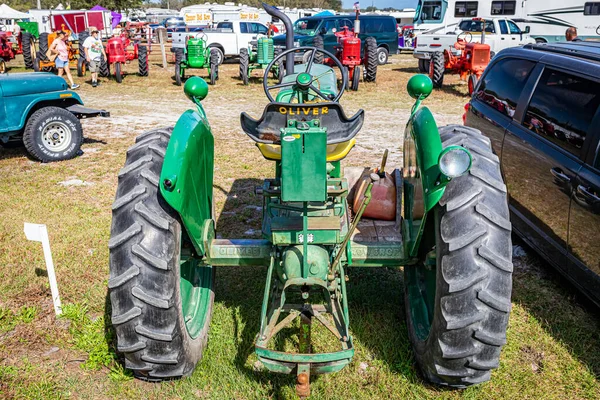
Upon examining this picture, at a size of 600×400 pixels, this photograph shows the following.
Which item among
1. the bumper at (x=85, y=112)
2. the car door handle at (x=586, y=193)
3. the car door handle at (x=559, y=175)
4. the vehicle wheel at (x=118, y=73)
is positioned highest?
the vehicle wheel at (x=118, y=73)

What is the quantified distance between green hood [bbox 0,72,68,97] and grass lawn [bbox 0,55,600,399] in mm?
1446

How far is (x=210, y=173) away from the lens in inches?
138

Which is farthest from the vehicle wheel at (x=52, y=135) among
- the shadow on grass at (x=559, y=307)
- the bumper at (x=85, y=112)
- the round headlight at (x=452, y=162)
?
the round headlight at (x=452, y=162)

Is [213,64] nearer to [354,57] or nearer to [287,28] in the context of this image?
[354,57]

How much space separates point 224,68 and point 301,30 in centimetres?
389

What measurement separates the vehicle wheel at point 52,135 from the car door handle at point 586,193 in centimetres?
684

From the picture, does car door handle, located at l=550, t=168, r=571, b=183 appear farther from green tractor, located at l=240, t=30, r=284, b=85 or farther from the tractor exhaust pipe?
green tractor, located at l=240, t=30, r=284, b=85

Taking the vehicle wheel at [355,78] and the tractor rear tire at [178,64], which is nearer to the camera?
the vehicle wheel at [355,78]

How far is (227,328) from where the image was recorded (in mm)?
3551

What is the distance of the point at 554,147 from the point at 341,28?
18.5 metres

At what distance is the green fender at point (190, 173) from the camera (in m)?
2.67

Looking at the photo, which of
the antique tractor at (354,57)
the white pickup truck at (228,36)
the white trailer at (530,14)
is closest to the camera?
A: the antique tractor at (354,57)

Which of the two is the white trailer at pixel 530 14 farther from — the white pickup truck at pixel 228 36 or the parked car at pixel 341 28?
the white pickup truck at pixel 228 36

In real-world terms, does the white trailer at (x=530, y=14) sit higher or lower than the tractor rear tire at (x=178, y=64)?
higher
